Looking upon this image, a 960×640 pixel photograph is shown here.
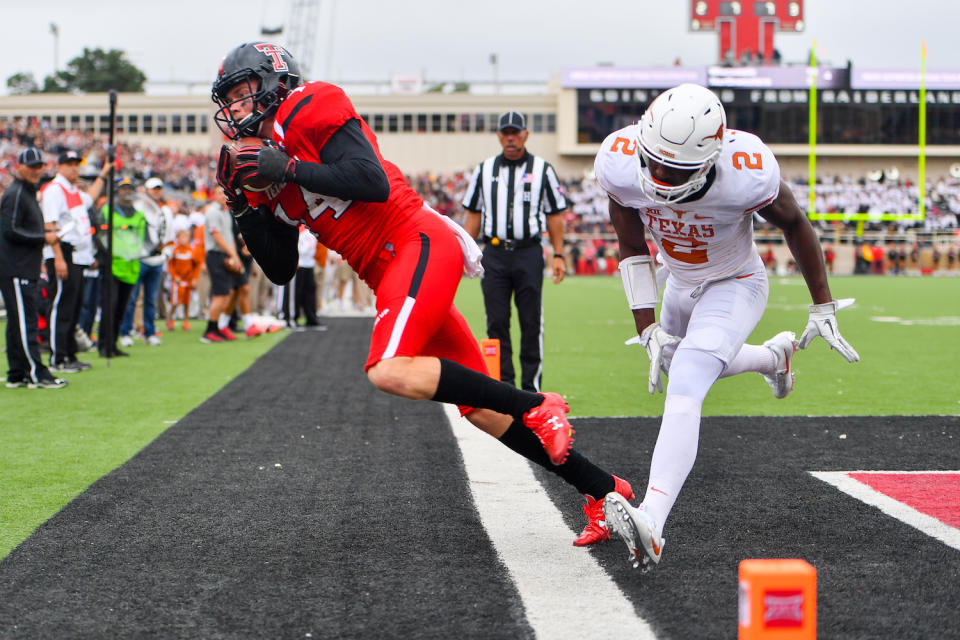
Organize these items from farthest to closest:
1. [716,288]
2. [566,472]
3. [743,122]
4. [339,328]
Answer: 1. [743,122]
2. [339,328]
3. [716,288]
4. [566,472]

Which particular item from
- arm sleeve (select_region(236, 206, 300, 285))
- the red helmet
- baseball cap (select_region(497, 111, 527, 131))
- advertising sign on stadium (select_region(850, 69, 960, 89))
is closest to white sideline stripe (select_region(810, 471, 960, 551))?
arm sleeve (select_region(236, 206, 300, 285))

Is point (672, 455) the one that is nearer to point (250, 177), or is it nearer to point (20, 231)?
point (250, 177)

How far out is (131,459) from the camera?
523 centimetres

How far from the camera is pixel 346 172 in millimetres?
3381

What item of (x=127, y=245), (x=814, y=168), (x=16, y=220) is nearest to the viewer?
(x=16, y=220)

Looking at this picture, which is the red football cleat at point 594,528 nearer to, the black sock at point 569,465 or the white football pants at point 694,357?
Answer: the black sock at point 569,465

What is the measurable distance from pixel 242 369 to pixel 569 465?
666 centimetres

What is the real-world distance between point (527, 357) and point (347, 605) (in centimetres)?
465

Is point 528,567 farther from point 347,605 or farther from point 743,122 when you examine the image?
point 743,122

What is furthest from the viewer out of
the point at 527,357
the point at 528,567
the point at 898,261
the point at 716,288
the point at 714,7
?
the point at 714,7

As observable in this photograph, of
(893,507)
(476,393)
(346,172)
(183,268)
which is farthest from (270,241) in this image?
(183,268)

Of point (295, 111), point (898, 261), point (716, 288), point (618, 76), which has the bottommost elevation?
point (898, 261)

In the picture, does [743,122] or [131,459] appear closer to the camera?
[131,459]

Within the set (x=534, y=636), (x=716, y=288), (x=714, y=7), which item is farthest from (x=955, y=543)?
(x=714, y=7)
